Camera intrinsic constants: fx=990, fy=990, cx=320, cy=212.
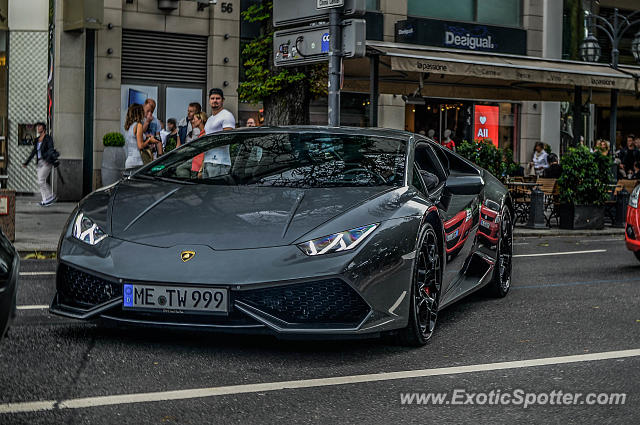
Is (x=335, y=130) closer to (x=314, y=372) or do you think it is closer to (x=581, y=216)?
(x=314, y=372)

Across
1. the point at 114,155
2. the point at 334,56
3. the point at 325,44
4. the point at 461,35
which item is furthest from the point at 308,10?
the point at 461,35

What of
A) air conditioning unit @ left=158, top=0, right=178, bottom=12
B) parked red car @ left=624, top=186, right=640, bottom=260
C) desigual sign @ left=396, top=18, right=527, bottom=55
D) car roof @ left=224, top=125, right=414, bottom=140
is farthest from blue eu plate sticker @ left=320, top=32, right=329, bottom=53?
desigual sign @ left=396, top=18, right=527, bottom=55

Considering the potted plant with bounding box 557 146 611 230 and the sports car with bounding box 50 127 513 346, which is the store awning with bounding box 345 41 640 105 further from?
the sports car with bounding box 50 127 513 346

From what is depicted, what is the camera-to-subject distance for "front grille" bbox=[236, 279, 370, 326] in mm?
4987

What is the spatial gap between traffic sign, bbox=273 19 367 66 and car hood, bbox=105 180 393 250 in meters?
5.99

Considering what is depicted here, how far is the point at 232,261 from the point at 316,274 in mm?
434

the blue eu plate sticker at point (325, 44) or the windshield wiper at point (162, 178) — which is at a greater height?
the blue eu plate sticker at point (325, 44)

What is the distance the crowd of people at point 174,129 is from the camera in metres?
6.39

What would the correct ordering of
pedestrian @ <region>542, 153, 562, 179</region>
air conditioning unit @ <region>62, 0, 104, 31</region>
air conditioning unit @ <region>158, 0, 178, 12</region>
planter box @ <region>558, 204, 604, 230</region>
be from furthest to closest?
air conditioning unit @ <region>158, 0, 178, 12</region>
air conditioning unit @ <region>62, 0, 104, 31</region>
pedestrian @ <region>542, 153, 562, 179</region>
planter box @ <region>558, 204, 604, 230</region>

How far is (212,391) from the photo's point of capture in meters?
4.41

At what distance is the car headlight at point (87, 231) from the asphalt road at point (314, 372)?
1.85 feet

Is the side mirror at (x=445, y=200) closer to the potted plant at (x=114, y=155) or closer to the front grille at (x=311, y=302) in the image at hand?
the front grille at (x=311, y=302)

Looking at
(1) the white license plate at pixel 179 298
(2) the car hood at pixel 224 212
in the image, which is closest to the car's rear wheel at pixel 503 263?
(2) the car hood at pixel 224 212

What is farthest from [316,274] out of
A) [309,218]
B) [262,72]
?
[262,72]
